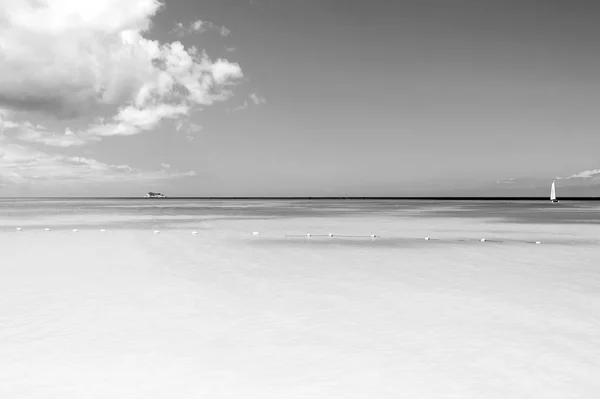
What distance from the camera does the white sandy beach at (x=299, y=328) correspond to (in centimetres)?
831

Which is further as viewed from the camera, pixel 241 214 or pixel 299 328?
pixel 241 214

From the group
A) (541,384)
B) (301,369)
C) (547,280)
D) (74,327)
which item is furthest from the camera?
(547,280)

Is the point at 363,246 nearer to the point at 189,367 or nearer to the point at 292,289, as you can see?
the point at 292,289

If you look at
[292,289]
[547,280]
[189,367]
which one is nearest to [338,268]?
[292,289]

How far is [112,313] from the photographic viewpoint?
A: 13.2m

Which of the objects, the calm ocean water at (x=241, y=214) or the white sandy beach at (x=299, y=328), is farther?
the calm ocean water at (x=241, y=214)

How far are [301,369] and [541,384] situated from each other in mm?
3540

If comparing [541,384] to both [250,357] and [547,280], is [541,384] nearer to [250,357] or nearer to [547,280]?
[250,357]

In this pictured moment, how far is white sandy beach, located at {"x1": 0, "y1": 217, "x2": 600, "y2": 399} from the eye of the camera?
831cm

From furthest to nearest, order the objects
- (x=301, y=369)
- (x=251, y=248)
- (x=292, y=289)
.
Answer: (x=251, y=248) → (x=292, y=289) → (x=301, y=369)

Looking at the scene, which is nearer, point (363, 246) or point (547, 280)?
point (547, 280)

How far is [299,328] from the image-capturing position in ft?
38.4

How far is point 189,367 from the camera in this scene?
29.6ft

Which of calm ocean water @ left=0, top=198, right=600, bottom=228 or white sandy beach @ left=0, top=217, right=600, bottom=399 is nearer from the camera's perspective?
white sandy beach @ left=0, top=217, right=600, bottom=399
